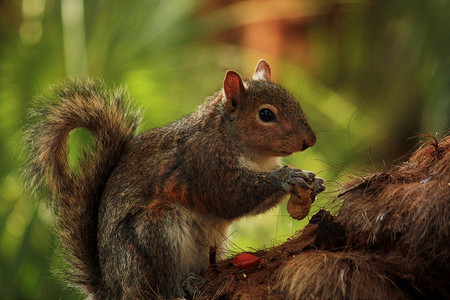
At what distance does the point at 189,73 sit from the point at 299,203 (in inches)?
42.6

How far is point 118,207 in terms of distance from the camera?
1365 millimetres

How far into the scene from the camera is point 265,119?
4.77 ft

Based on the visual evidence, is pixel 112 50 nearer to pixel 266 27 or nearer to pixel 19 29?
pixel 19 29

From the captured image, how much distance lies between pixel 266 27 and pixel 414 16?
929mm

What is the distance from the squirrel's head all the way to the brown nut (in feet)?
0.58

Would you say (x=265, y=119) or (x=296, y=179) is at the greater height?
(x=265, y=119)

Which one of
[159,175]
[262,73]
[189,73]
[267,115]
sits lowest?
[159,175]

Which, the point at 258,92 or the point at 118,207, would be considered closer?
the point at 118,207

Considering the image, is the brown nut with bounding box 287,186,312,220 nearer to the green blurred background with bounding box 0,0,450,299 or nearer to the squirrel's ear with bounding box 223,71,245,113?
the squirrel's ear with bounding box 223,71,245,113

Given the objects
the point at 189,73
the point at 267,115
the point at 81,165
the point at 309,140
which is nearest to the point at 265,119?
the point at 267,115

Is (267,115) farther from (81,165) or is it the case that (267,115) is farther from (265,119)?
(81,165)

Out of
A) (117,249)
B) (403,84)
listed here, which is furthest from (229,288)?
(403,84)

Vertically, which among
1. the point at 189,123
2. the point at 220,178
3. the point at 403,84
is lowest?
the point at 220,178

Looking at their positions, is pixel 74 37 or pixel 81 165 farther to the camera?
pixel 74 37
